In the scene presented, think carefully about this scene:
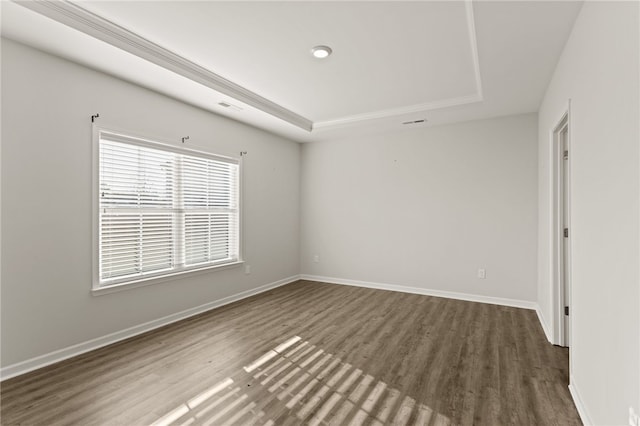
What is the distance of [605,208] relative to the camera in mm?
1655

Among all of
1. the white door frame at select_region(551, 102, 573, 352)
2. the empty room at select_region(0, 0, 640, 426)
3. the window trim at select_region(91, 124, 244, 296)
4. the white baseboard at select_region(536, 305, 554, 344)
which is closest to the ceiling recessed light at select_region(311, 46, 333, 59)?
the empty room at select_region(0, 0, 640, 426)

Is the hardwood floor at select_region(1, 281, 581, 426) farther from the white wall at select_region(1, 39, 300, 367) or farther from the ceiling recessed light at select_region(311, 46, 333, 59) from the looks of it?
the ceiling recessed light at select_region(311, 46, 333, 59)

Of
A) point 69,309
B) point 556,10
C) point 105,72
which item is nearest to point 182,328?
point 69,309

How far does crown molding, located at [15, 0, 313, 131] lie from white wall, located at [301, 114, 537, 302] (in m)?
2.28

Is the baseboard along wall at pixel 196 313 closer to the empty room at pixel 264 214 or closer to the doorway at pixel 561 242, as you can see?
the empty room at pixel 264 214

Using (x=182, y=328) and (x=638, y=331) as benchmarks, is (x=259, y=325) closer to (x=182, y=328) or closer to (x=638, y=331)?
(x=182, y=328)

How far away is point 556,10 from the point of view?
214 cm

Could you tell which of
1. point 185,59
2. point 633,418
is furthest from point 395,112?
point 633,418

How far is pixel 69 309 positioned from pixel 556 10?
179 inches

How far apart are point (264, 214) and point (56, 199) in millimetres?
2869

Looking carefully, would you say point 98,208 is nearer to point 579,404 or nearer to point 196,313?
point 196,313

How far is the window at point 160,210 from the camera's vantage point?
3156mm

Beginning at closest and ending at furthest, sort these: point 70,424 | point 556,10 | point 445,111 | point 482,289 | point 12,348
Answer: point 70,424 < point 556,10 < point 12,348 < point 445,111 < point 482,289

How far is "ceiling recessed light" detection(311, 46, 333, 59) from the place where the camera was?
2.81m
